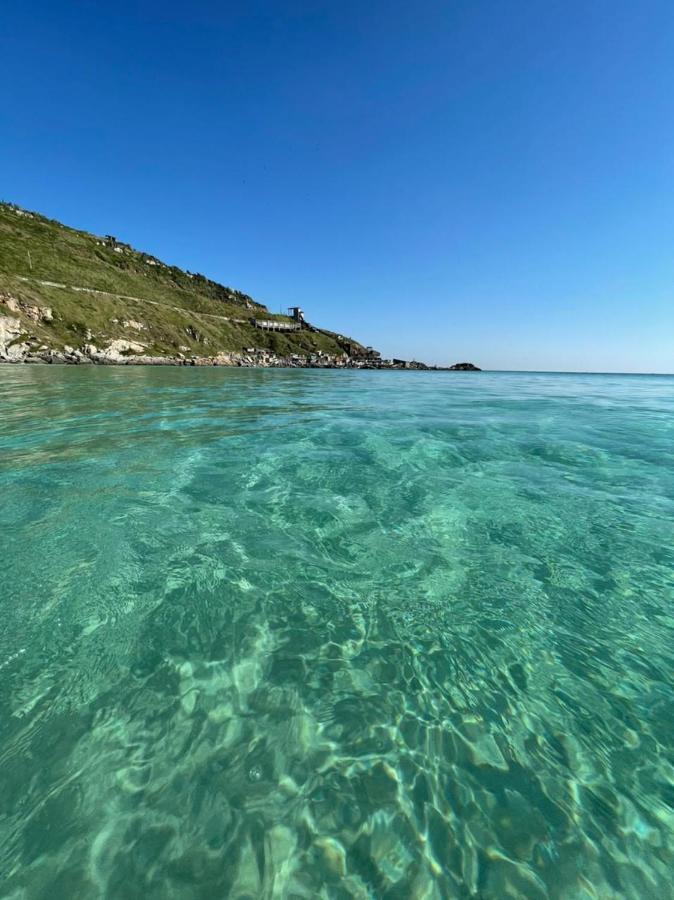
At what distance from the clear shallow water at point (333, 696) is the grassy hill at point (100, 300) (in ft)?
340

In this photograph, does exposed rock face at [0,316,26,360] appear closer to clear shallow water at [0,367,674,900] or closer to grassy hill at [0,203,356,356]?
grassy hill at [0,203,356,356]

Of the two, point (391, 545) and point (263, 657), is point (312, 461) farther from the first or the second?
point (263, 657)

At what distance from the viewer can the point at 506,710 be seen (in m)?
3.57

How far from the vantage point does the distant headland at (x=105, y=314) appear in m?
90.8

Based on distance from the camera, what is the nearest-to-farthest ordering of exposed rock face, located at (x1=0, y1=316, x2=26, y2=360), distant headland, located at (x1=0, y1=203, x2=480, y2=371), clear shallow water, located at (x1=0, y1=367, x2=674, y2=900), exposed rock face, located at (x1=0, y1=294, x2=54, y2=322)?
clear shallow water, located at (x1=0, y1=367, x2=674, y2=900), exposed rock face, located at (x1=0, y1=316, x2=26, y2=360), exposed rock face, located at (x1=0, y1=294, x2=54, y2=322), distant headland, located at (x1=0, y1=203, x2=480, y2=371)

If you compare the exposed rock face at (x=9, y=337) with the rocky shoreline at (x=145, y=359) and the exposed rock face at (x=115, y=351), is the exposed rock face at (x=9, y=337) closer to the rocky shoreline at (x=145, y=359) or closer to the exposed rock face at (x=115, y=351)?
the rocky shoreline at (x=145, y=359)

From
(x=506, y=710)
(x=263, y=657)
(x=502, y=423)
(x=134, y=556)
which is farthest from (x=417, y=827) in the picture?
(x=502, y=423)

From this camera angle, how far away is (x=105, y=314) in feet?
380

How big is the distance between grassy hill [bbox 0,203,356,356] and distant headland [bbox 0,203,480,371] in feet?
1.27

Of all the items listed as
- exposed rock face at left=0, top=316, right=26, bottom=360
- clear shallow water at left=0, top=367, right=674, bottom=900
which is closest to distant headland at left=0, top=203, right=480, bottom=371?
exposed rock face at left=0, top=316, right=26, bottom=360

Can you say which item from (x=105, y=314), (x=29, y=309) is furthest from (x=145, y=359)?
(x=29, y=309)

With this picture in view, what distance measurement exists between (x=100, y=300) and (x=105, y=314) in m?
8.52

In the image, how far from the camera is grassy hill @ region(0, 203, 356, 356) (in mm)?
97750

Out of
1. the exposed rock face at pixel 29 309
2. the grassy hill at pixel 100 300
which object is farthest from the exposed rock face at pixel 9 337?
the exposed rock face at pixel 29 309
